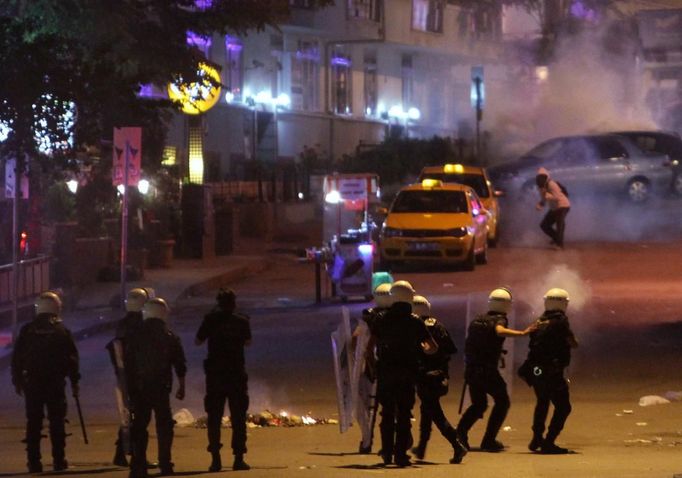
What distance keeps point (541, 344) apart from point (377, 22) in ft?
130

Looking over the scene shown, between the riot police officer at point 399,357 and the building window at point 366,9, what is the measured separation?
3820 centimetres

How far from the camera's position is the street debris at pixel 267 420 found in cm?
1366

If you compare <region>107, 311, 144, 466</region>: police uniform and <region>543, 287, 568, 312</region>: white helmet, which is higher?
<region>543, 287, 568, 312</region>: white helmet

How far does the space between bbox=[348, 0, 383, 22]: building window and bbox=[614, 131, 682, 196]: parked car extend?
45.7 feet

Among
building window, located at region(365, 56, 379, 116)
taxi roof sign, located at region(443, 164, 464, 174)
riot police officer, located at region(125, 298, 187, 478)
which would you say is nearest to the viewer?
riot police officer, located at region(125, 298, 187, 478)

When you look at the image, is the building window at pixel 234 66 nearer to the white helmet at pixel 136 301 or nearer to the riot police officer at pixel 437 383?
the white helmet at pixel 136 301

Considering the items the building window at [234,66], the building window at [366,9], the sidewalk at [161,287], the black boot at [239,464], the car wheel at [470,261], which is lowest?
the black boot at [239,464]

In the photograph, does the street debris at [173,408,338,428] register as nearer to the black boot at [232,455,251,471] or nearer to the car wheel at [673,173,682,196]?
the black boot at [232,455,251,471]

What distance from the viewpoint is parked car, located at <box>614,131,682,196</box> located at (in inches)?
1463

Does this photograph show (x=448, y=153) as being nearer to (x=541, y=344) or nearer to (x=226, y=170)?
(x=226, y=170)

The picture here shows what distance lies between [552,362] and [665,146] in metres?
26.9

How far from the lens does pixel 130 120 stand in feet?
69.2

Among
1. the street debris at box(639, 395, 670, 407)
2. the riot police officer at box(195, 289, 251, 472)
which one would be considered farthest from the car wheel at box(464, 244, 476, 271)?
the riot police officer at box(195, 289, 251, 472)

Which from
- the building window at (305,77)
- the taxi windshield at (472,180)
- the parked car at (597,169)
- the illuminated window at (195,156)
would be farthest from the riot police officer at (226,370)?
the building window at (305,77)
